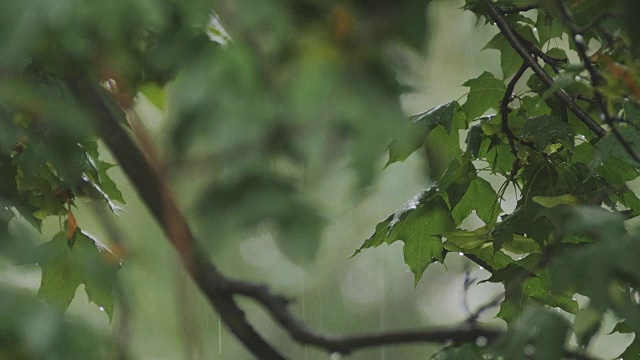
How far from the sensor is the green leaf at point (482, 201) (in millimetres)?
1347

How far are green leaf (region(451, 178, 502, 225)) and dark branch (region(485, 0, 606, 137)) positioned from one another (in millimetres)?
178

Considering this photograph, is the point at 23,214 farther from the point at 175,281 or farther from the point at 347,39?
the point at 347,39

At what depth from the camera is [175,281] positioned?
0.64 meters

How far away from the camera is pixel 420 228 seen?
131cm

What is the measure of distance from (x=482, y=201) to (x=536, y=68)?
0.24 m

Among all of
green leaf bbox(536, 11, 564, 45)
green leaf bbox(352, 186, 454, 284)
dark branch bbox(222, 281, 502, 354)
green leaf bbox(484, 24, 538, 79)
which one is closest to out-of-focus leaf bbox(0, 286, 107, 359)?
dark branch bbox(222, 281, 502, 354)

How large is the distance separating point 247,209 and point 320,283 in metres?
3.65

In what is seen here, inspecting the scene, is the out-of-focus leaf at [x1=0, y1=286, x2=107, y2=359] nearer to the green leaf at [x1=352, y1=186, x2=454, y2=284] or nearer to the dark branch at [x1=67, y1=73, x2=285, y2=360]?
the dark branch at [x1=67, y1=73, x2=285, y2=360]

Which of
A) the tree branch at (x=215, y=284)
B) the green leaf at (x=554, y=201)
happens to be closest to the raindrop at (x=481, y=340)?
the tree branch at (x=215, y=284)

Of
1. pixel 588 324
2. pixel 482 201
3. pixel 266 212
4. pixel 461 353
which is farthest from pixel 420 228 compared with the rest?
pixel 266 212

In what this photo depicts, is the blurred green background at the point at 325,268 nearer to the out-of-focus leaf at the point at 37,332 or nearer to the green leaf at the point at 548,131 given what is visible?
the out-of-focus leaf at the point at 37,332

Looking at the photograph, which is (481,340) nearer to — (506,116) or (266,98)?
(266,98)

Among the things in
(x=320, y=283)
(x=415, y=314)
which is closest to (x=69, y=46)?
(x=320, y=283)

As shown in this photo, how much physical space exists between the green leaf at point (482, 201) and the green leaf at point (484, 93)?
0.11 metres
